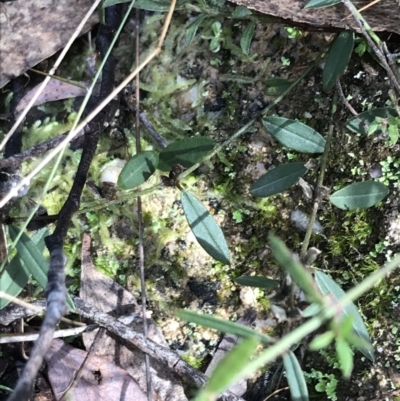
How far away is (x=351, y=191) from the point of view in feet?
4.51

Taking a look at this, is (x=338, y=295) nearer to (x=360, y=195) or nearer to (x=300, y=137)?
(x=360, y=195)

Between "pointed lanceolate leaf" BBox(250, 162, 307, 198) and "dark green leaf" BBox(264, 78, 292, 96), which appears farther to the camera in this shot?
"dark green leaf" BBox(264, 78, 292, 96)

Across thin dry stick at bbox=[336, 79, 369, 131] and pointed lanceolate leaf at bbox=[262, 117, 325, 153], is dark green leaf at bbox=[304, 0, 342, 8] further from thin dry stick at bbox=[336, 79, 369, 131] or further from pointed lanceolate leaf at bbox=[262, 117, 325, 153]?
pointed lanceolate leaf at bbox=[262, 117, 325, 153]

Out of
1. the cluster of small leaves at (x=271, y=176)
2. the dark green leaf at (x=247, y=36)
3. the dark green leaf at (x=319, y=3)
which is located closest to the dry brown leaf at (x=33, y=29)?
the cluster of small leaves at (x=271, y=176)

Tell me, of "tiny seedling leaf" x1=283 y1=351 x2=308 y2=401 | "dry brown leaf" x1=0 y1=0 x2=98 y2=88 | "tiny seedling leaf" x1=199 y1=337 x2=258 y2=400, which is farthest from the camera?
"dry brown leaf" x1=0 y1=0 x2=98 y2=88

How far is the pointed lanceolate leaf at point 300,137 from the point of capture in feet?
4.71

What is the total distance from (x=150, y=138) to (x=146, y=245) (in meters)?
0.37

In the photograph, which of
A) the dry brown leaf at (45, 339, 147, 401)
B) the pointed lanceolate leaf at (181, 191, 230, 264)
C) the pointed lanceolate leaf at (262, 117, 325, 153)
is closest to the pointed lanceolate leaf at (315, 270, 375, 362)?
the pointed lanceolate leaf at (181, 191, 230, 264)

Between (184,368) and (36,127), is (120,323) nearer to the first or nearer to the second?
(184,368)

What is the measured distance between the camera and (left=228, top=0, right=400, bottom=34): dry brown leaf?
1.41 meters

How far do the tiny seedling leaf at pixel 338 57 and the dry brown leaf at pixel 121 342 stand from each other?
950 millimetres

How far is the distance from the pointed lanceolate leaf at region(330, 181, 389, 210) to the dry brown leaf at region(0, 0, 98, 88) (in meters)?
1.07

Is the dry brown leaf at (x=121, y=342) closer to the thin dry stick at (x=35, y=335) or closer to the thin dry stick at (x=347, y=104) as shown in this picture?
the thin dry stick at (x=35, y=335)

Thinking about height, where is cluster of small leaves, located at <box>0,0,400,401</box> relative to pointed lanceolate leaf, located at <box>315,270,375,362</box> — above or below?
above
